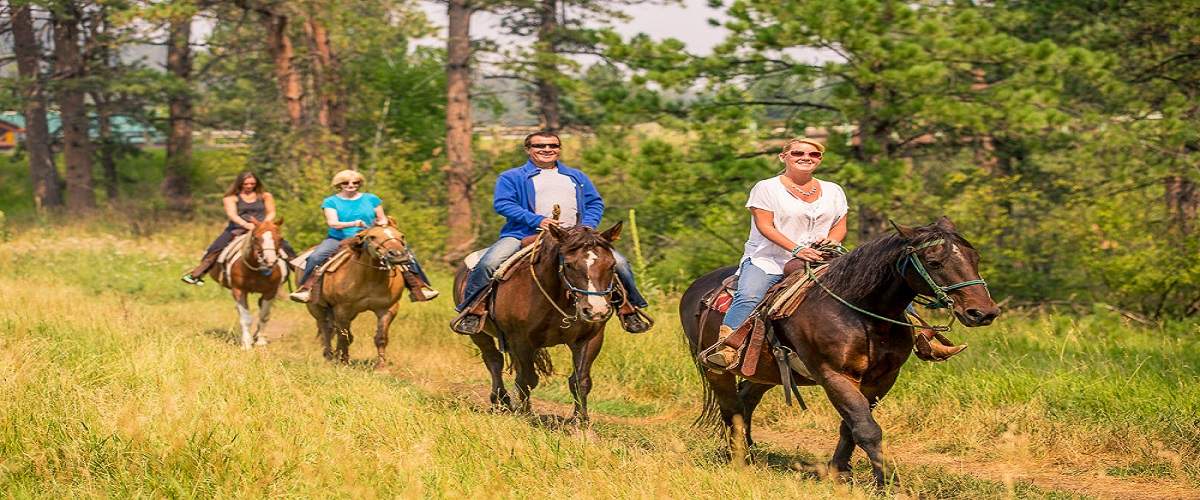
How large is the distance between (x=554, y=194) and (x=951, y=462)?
149 inches

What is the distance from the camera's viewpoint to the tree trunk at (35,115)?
3559 cm

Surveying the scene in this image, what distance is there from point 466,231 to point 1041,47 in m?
13.2

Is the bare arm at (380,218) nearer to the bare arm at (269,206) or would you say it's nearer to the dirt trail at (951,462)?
the dirt trail at (951,462)

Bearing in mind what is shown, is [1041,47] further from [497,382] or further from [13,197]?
[13,197]

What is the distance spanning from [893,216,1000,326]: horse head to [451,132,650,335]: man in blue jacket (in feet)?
10.9

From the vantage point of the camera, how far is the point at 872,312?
7.16m

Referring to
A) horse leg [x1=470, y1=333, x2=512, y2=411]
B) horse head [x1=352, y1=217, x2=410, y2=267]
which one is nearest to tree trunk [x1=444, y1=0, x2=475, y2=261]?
horse head [x1=352, y1=217, x2=410, y2=267]

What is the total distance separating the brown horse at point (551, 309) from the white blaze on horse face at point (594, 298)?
5cm

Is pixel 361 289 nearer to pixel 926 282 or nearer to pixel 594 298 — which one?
pixel 594 298

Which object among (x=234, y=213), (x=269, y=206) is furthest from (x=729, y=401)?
(x=234, y=213)

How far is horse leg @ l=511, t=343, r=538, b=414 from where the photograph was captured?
32.1 feet

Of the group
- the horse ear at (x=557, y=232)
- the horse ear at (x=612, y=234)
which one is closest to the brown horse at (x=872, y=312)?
the horse ear at (x=612, y=234)

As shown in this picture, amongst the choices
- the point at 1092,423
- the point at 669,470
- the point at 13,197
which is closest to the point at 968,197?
the point at 1092,423

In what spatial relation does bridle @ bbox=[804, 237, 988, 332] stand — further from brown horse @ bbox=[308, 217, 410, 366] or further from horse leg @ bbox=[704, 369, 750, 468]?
brown horse @ bbox=[308, 217, 410, 366]
